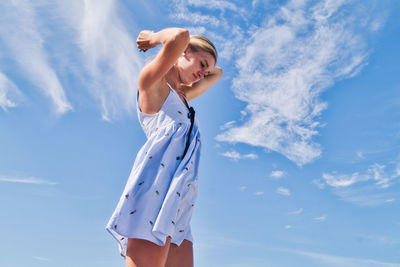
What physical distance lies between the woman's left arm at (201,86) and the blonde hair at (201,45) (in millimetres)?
772

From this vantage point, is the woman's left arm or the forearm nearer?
the forearm

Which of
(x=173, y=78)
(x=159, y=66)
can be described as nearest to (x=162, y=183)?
(x=159, y=66)

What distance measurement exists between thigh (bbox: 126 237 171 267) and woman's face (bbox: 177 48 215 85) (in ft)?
4.62

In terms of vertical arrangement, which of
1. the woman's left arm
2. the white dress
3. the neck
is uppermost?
the woman's left arm

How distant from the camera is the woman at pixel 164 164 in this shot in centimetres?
235

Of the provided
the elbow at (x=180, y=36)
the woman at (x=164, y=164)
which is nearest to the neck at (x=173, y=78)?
the woman at (x=164, y=164)

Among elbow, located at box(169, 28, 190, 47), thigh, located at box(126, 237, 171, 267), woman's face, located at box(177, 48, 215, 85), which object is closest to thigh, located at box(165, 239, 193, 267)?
thigh, located at box(126, 237, 171, 267)

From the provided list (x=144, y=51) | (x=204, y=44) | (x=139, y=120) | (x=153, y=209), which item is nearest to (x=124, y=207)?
(x=153, y=209)

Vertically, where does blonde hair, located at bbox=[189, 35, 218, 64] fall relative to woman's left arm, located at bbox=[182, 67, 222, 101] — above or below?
below

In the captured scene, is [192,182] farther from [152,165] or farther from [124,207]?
[124,207]

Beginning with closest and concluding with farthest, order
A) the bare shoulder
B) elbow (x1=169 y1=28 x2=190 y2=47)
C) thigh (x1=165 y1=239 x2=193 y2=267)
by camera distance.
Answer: elbow (x1=169 y1=28 x2=190 y2=47), the bare shoulder, thigh (x1=165 y1=239 x2=193 y2=267)

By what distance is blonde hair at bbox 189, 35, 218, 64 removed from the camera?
2895mm

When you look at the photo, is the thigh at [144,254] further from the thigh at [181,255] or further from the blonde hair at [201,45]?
the blonde hair at [201,45]

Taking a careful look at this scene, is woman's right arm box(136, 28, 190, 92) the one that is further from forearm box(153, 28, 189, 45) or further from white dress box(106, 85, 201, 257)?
white dress box(106, 85, 201, 257)
